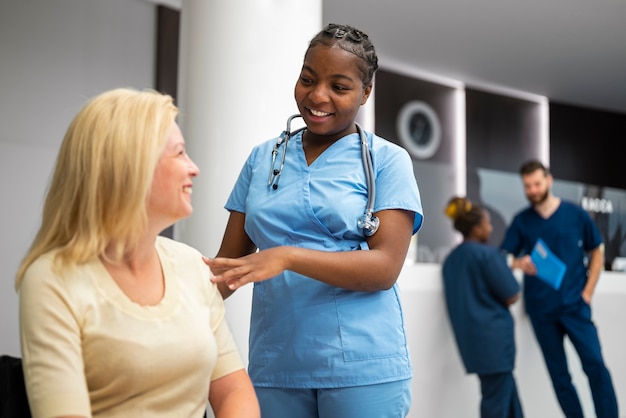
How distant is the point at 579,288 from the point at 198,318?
10.8ft

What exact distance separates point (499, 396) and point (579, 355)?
0.55m

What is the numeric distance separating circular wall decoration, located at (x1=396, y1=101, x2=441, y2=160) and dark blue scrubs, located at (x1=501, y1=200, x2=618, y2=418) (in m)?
2.92

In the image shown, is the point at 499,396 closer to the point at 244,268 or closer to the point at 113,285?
the point at 244,268

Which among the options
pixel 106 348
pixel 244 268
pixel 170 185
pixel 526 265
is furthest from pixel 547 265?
pixel 106 348

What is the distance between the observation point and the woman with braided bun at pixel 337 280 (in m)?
1.47

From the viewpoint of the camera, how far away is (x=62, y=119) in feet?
14.9

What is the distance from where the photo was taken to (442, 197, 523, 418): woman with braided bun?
3717 mm

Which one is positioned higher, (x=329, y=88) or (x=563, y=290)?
(x=329, y=88)

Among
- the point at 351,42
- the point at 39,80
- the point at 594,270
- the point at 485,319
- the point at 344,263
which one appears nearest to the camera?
the point at 344,263

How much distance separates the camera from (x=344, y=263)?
4.62ft

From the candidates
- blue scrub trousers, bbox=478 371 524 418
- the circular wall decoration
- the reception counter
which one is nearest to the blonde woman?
the reception counter

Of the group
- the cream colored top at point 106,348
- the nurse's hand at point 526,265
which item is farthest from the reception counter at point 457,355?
the cream colored top at point 106,348

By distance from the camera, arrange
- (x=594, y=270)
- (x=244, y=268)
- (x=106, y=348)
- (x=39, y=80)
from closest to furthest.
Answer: (x=106, y=348)
(x=244, y=268)
(x=594, y=270)
(x=39, y=80)

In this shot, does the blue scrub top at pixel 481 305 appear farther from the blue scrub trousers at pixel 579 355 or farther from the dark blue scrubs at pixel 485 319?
the blue scrub trousers at pixel 579 355
